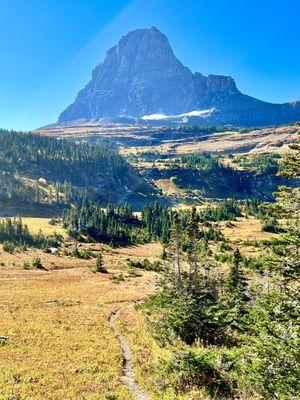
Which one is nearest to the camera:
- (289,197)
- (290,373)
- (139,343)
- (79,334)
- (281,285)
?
(290,373)

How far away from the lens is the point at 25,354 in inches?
1158

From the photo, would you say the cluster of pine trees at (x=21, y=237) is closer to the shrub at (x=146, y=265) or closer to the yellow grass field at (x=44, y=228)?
the yellow grass field at (x=44, y=228)

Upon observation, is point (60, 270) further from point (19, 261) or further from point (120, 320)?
point (120, 320)

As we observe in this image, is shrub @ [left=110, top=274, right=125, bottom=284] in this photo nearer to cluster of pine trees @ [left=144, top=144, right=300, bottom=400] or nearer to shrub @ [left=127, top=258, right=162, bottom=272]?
shrub @ [left=127, top=258, right=162, bottom=272]

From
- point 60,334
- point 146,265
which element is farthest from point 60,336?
point 146,265

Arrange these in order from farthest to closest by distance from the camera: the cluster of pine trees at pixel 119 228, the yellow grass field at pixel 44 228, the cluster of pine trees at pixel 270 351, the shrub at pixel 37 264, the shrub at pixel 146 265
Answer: the cluster of pine trees at pixel 119 228 < the yellow grass field at pixel 44 228 < the shrub at pixel 146 265 < the shrub at pixel 37 264 < the cluster of pine trees at pixel 270 351

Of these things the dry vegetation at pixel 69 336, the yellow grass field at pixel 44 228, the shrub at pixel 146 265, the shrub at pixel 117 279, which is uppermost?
the dry vegetation at pixel 69 336

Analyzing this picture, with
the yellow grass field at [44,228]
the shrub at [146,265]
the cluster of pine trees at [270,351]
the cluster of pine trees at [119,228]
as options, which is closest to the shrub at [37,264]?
the shrub at [146,265]

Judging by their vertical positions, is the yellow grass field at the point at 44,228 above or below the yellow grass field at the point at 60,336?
below

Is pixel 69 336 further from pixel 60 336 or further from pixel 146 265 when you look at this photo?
pixel 146 265

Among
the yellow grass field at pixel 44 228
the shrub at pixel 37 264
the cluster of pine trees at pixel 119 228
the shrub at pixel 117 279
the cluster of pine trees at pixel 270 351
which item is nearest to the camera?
the cluster of pine trees at pixel 270 351

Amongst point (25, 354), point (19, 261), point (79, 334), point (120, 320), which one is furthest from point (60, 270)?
point (25, 354)

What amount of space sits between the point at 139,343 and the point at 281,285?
21742 millimetres

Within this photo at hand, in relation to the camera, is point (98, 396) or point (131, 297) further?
point (131, 297)
